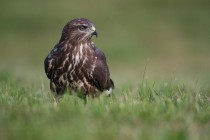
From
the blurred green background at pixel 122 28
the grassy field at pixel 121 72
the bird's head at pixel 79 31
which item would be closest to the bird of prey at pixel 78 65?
the bird's head at pixel 79 31

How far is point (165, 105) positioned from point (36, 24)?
20.4 meters

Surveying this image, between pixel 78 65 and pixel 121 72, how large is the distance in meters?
9.79

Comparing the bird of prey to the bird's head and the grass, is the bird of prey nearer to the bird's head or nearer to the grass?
the bird's head

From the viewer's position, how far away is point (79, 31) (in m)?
8.55

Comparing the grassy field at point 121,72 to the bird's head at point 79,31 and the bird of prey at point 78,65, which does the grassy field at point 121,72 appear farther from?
the bird's head at point 79,31

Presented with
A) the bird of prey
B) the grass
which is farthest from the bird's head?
the grass

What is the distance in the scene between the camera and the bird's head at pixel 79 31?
8.52 meters

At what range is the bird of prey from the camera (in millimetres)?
8117

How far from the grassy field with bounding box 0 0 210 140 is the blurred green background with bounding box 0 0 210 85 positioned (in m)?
0.04

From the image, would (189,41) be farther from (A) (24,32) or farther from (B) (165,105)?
(B) (165,105)

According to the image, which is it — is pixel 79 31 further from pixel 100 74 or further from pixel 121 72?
pixel 121 72

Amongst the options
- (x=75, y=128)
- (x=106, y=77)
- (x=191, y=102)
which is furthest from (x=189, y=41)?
(x=75, y=128)

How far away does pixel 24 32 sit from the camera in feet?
85.8

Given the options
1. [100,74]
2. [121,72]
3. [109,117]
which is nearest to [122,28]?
[121,72]
